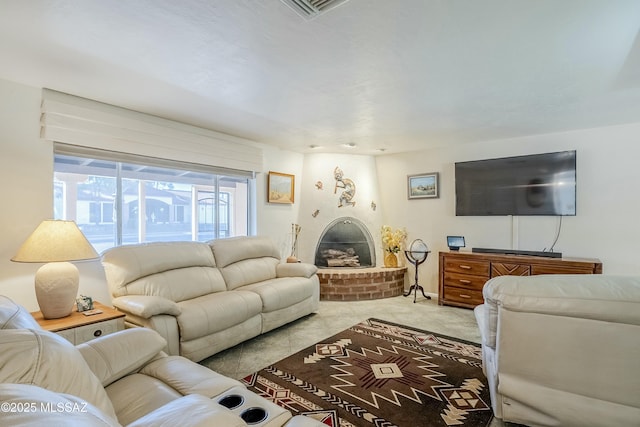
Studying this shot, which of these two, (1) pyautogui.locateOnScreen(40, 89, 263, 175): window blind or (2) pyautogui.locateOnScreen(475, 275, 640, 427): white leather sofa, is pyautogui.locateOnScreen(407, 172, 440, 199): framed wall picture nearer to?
(1) pyautogui.locateOnScreen(40, 89, 263, 175): window blind

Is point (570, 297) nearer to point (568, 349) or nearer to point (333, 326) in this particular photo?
point (568, 349)

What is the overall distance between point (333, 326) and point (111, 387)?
2.35 metres

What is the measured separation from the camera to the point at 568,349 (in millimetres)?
1398

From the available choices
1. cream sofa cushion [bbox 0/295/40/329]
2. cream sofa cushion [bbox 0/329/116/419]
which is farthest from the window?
cream sofa cushion [bbox 0/329/116/419]

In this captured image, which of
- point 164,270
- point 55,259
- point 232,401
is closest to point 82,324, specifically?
point 55,259

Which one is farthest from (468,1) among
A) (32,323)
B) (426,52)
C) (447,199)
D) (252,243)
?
(447,199)

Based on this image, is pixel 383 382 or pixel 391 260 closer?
pixel 383 382

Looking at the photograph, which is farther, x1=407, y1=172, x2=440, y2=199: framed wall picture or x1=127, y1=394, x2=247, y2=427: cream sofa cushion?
x1=407, y1=172, x2=440, y2=199: framed wall picture

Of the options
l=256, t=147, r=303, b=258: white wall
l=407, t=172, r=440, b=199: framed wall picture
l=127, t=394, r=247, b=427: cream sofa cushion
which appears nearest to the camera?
l=127, t=394, r=247, b=427: cream sofa cushion

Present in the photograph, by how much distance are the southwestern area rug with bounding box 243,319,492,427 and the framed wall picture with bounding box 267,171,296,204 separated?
89.6 inches

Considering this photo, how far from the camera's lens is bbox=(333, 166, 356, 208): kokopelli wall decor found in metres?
5.04

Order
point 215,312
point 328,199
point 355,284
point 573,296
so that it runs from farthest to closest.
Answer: point 328,199
point 355,284
point 215,312
point 573,296

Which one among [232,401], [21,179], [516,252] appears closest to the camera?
[232,401]

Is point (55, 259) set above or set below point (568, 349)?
above
